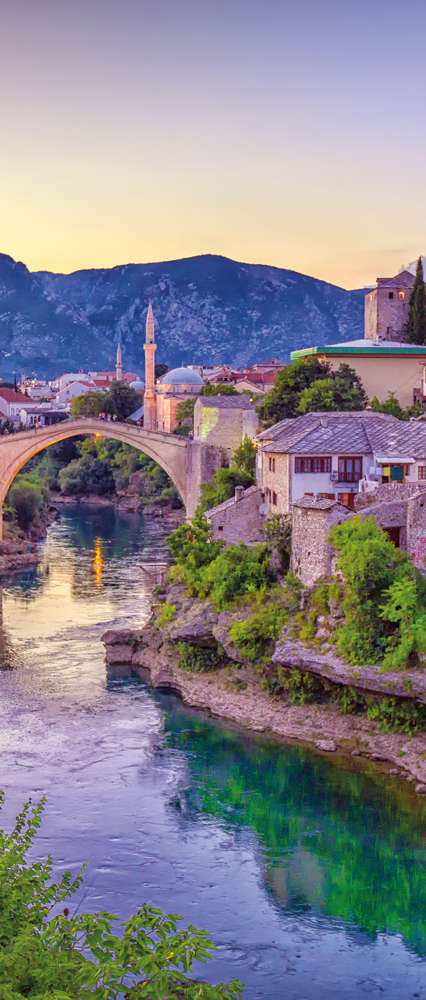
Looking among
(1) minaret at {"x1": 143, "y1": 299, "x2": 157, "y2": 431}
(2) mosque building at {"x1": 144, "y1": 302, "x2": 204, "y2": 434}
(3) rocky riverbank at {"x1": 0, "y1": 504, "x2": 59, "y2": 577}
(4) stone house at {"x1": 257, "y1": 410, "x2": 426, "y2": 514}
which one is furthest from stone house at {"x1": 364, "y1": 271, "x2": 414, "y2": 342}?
(1) minaret at {"x1": 143, "y1": 299, "x2": 157, "y2": 431}

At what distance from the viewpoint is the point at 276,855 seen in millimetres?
14367

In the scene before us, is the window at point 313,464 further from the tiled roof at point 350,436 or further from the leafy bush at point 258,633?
the leafy bush at point 258,633

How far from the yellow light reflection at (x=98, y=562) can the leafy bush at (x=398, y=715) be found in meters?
15.3

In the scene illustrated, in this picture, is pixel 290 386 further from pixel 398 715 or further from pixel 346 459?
pixel 398 715

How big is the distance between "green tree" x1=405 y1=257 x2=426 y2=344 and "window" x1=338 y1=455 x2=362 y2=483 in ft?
41.4

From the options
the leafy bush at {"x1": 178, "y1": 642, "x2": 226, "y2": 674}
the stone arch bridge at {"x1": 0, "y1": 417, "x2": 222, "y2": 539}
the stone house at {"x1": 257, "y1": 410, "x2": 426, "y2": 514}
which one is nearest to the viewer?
the leafy bush at {"x1": 178, "y1": 642, "x2": 226, "y2": 674}

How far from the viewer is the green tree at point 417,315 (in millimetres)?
34812

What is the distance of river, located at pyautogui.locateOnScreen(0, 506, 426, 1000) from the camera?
12.0 meters

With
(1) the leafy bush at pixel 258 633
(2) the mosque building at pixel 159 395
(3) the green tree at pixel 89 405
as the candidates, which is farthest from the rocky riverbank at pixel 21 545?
(3) the green tree at pixel 89 405

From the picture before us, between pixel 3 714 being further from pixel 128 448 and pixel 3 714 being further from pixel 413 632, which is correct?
pixel 128 448

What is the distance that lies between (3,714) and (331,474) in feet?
28.0

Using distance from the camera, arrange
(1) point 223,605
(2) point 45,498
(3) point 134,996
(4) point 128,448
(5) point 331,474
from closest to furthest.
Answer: (3) point 134,996, (1) point 223,605, (5) point 331,474, (2) point 45,498, (4) point 128,448

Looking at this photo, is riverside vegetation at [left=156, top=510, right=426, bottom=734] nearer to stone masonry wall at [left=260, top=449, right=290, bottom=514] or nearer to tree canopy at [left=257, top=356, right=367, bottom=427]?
stone masonry wall at [left=260, top=449, right=290, bottom=514]

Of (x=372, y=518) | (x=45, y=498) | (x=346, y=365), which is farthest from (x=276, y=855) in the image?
(x=45, y=498)
